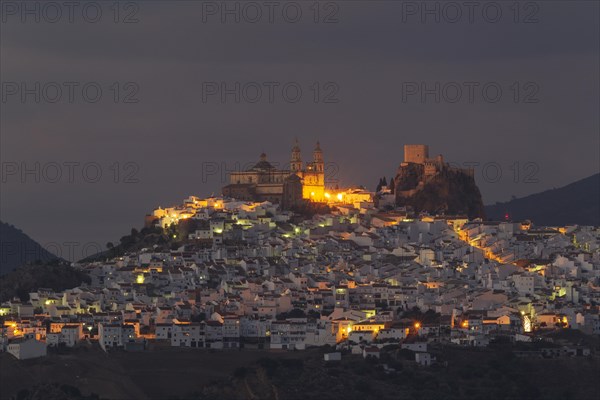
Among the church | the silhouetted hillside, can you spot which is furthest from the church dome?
the silhouetted hillside

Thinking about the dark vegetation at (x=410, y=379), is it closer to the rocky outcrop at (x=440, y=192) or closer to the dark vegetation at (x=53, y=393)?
the dark vegetation at (x=53, y=393)

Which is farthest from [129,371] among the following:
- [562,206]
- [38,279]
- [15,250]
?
[562,206]

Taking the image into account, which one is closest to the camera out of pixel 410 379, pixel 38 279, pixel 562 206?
pixel 410 379

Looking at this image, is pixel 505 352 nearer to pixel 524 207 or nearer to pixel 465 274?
pixel 465 274

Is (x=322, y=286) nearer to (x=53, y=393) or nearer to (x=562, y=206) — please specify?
(x=53, y=393)

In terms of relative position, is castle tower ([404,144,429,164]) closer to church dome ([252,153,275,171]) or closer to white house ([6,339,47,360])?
church dome ([252,153,275,171])
